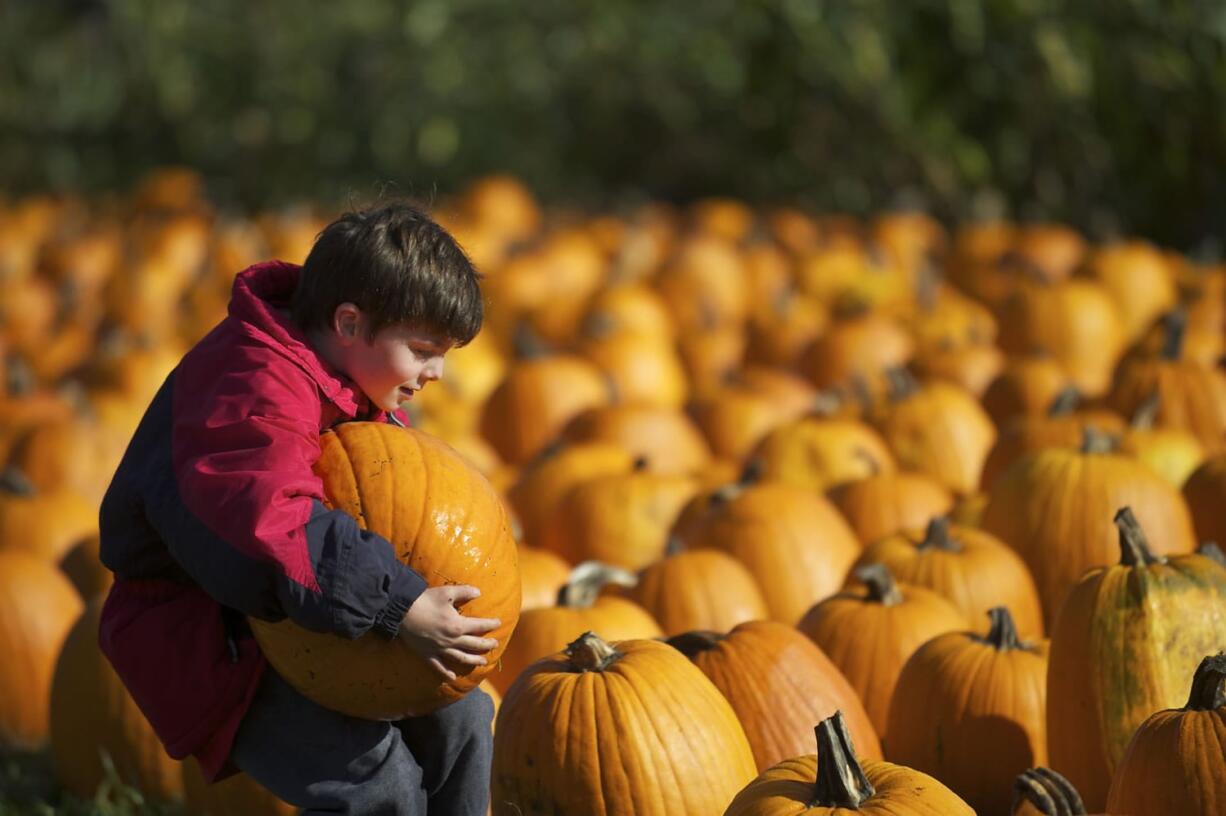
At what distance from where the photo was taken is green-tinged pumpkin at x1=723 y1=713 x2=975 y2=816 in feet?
8.91

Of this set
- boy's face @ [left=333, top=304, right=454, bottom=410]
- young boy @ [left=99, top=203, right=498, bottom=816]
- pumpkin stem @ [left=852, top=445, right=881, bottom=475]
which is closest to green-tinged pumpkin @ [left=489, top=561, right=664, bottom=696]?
young boy @ [left=99, top=203, right=498, bottom=816]

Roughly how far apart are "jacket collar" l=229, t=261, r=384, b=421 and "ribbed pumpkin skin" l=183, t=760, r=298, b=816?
3.29 ft

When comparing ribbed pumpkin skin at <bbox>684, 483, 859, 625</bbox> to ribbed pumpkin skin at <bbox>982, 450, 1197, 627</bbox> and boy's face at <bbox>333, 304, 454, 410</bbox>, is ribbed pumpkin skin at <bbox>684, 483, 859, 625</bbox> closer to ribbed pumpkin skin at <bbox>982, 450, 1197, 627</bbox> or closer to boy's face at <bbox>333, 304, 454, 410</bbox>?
ribbed pumpkin skin at <bbox>982, 450, 1197, 627</bbox>

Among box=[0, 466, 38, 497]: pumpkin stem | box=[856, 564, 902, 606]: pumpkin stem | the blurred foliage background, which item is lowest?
box=[856, 564, 902, 606]: pumpkin stem

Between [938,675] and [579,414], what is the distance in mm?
2980

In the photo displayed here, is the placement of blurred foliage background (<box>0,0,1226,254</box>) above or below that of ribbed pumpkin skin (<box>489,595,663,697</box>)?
above

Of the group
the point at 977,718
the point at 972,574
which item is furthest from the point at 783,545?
the point at 977,718

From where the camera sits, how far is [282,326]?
2.95 metres

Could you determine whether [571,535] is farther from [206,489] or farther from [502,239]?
[502,239]

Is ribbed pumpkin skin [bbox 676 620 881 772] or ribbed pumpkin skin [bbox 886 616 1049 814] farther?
ribbed pumpkin skin [bbox 886 616 1049 814]

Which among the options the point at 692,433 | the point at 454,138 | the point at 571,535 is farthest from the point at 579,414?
the point at 454,138

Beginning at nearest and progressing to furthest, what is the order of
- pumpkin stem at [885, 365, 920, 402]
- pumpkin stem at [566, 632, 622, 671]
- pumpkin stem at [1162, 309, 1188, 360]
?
pumpkin stem at [566, 632, 622, 671] → pumpkin stem at [1162, 309, 1188, 360] → pumpkin stem at [885, 365, 920, 402]

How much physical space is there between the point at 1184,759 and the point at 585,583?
1673mm

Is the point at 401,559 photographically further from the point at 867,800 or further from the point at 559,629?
the point at 559,629
